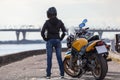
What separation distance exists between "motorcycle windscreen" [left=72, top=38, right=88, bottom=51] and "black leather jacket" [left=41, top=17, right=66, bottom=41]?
1.18 ft

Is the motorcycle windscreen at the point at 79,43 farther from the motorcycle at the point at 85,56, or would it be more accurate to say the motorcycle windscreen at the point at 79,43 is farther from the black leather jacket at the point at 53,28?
the black leather jacket at the point at 53,28

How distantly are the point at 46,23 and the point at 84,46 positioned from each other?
1.03m

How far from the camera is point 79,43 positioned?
1077 centimetres

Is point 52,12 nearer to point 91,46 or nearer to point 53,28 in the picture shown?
point 53,28

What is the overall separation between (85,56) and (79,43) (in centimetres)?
34

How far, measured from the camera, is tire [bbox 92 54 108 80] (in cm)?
996

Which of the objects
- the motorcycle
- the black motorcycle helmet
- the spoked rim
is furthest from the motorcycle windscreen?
the black motorcycle helmet

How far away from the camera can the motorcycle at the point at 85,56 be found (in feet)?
Answer: 33.0

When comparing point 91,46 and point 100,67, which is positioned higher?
point 91,46

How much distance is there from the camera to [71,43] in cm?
1111

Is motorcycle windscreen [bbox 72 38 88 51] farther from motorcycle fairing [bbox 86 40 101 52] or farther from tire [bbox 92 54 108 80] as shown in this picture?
tire [bbox 92 54 108 80]

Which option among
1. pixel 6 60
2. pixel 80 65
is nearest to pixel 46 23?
pixel 80 65

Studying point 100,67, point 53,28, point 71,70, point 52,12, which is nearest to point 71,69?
point 71,70

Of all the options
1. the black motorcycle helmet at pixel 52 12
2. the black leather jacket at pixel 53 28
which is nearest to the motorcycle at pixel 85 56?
the black leather jacket at pixel 53 28
